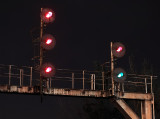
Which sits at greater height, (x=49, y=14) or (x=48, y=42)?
(x=49, y=14)

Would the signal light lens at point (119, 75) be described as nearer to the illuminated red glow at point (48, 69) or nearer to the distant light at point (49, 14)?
the illuminated red glow at point (48, 69)

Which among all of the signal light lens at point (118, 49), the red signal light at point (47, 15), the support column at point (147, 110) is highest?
the red signal light at point (47, 15)

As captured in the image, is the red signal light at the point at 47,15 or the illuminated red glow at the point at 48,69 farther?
the red signal light at the point at 47,15

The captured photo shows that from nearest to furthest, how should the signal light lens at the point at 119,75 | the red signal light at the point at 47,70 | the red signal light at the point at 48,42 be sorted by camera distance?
the red signal light at the point at 47,70
the red signal light at the point at 48,42
the signal light lens at the point at 119,75

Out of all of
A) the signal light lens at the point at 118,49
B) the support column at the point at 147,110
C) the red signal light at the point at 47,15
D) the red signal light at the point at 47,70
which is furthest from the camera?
the support column at the point at 147,110

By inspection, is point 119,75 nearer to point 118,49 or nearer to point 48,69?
point 118,49

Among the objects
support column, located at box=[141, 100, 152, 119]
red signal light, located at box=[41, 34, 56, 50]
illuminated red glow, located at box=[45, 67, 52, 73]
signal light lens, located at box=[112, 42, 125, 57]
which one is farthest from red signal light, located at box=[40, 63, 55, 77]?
support column, located at box=[141, 100, 152, 119]

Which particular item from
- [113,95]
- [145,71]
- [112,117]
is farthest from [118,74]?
[145,71]

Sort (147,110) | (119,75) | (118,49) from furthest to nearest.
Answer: (147,110) → (118,49) → (119,75)

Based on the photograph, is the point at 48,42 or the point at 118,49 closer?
the point at 48,42

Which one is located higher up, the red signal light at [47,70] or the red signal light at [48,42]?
the red signal light at [48,42]

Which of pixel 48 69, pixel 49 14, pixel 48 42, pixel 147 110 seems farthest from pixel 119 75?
pixel 49 14

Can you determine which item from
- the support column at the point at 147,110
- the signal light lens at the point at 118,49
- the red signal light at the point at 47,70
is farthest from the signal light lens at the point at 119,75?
the red signal light at the point at 47,70

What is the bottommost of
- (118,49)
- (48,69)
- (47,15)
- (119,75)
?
(119,75)
